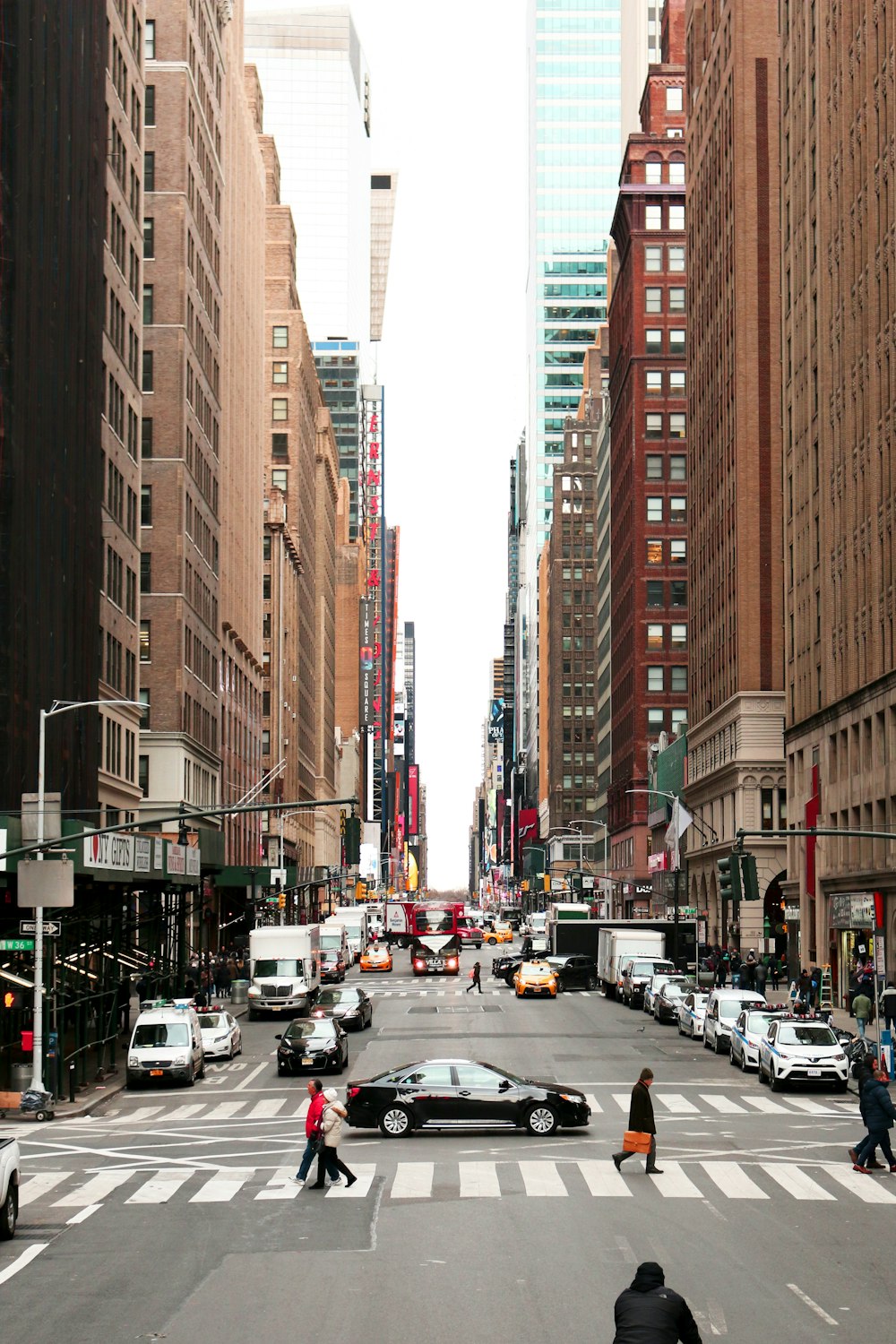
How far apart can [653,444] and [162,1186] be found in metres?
119

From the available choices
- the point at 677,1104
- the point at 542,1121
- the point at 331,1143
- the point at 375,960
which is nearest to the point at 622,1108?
the point at 677,1104

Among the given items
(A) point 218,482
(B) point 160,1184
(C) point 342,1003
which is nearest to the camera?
(B) point 160,1184

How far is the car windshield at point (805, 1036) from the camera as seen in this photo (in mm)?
39156

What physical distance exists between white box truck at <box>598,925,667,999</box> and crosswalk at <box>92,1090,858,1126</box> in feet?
102

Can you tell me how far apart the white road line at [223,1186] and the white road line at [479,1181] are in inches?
125

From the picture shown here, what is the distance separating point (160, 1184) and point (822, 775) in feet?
163

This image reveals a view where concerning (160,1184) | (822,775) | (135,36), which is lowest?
(160,1184)

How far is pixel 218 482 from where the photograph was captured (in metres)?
108

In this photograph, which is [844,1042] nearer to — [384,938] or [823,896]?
[823,896]

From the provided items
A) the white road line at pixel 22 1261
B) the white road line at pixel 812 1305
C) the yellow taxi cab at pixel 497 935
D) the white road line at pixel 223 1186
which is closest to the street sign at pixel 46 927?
the white road line at pixel 223 1186

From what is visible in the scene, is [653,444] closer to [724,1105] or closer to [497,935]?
[497,935]

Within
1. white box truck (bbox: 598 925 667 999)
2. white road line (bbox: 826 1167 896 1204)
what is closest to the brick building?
white box truck (bbox: 598 925 667 999)

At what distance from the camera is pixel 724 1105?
119 ft

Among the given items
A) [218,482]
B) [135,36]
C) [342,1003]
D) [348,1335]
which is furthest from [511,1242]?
[218,482]
